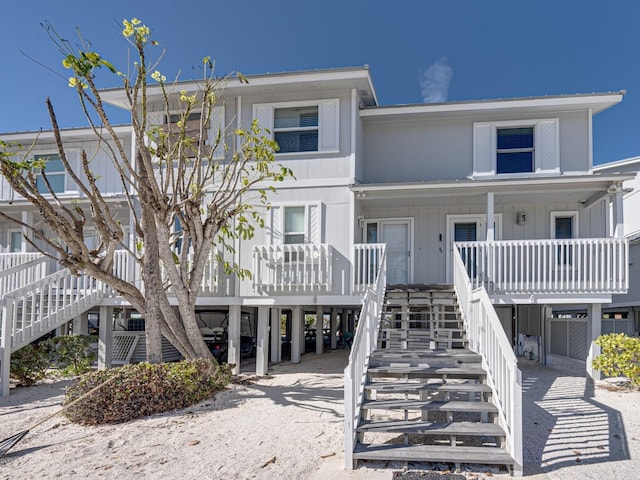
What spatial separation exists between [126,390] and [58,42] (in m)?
5.73

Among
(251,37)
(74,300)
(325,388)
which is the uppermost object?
(251,37)

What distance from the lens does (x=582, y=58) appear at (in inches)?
806

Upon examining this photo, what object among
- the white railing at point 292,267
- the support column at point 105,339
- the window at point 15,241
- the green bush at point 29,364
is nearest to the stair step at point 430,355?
the white railing at point 292,267

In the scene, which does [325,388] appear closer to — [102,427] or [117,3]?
[102,427]

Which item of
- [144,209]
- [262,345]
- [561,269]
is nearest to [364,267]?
[262,345]

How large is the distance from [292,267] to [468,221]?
5.06 meters

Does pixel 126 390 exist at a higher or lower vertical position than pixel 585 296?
lower

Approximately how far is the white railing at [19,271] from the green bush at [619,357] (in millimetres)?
12446

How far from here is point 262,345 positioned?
10.8 metres

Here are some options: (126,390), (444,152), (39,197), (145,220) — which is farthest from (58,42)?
(444,152)

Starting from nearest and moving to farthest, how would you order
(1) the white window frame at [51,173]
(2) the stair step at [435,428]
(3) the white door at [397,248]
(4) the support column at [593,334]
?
(2) the stair step at [435,428] < (4) the support column at [593,334] < (3) the white door at [397,248] < (1) the white window frame at [51,173]

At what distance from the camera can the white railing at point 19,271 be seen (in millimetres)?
10623

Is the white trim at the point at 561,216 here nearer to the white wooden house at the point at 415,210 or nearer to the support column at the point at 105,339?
the white wooden house at the point at 415,210

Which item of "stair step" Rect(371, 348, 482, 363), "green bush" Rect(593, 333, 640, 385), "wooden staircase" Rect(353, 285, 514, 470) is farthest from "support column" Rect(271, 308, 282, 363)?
"green bush" Rect(593, 333, 640, 385)
